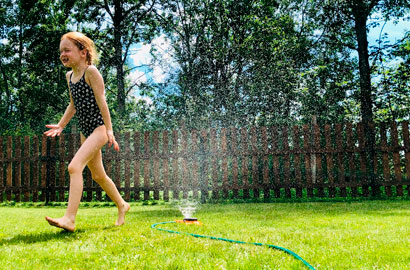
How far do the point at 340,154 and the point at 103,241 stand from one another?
20.8 feet

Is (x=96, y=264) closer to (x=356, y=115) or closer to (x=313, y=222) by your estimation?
(x=313, y=222)

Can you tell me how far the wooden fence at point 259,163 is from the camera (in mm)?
7895

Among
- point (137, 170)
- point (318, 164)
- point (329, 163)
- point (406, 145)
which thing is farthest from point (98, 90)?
point (406, 145)

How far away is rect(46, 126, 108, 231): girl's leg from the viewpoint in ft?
10.1

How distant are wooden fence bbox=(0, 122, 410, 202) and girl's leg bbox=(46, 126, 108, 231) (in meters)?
4.80

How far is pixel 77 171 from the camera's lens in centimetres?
317

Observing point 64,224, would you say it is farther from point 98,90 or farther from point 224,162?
point 224,162

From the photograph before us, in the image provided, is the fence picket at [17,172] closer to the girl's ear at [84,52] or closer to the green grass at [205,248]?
the green grass at [205,248]

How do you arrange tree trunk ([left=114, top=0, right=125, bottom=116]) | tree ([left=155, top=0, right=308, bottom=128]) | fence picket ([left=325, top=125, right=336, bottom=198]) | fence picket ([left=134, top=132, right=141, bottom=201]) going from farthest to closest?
tree trunk ([left=114, top=0, right=125, bottom=116]) → tree ([left=155, top=0, right=308, bottom=128]) → fence picket ([left=134, top=132, right=141, bottom=201]) → fence picket ([left=325, top=125, right=336, bottom=198])

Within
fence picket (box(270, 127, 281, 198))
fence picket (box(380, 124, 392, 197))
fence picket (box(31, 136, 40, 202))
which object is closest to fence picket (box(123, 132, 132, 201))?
fence picket (box(31, 136, 40, 202))

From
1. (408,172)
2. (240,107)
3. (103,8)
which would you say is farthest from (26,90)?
(408,172)

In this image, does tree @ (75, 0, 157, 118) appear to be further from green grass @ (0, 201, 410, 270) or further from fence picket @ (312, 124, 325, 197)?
green grass @ (0, 201, 410, 270)

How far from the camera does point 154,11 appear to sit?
503 inches

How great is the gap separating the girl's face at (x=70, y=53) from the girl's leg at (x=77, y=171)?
0.65 metres
